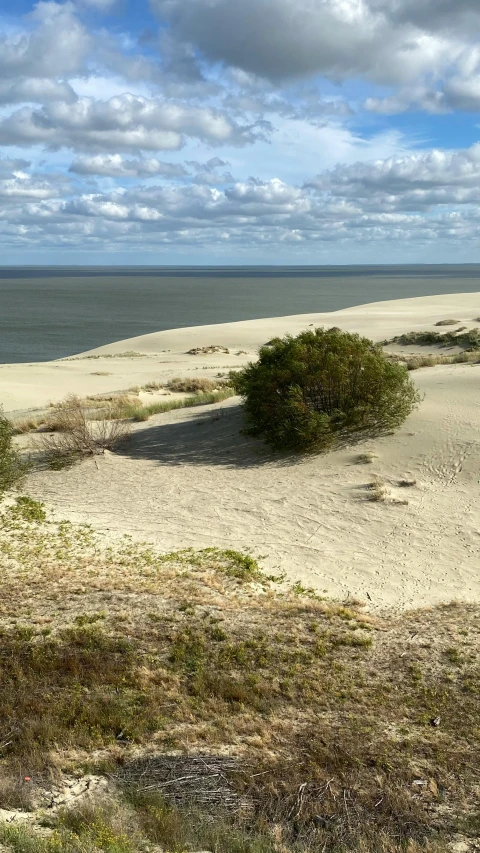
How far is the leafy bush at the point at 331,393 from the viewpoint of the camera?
16.5 m

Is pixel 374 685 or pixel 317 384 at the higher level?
pixel 317 384

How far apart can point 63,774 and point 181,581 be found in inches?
169

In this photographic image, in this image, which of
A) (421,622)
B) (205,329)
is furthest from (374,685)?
(205,329)

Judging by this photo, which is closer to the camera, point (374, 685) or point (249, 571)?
point (374, 685)

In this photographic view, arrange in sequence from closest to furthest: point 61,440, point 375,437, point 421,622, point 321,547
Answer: point 421,622
point 321,547
point 375,437
point 61,440

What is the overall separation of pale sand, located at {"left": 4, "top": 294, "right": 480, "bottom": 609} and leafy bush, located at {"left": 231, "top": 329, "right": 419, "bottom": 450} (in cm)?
51

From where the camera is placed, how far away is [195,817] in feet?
18.0

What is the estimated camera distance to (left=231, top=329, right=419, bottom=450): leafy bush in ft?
54.2

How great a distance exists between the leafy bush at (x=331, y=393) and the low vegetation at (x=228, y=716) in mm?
6587

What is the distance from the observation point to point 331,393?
16953 mm

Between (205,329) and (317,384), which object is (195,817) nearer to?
(317,384)

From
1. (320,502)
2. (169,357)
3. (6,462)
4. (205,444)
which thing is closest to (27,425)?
(205,444)

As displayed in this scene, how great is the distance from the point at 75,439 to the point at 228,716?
1106 cm

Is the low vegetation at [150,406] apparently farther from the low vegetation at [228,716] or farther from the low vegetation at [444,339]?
the low vegetation at [444,339]
